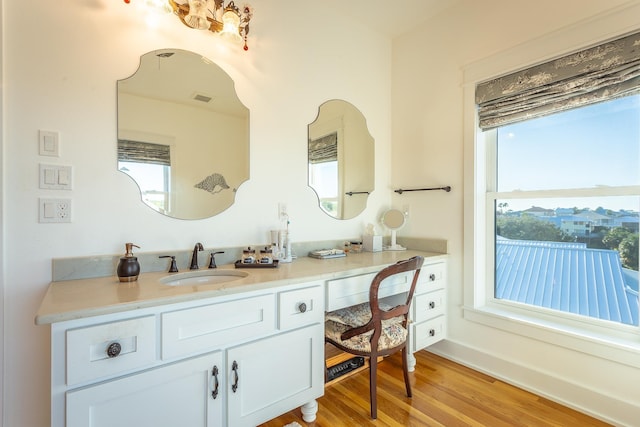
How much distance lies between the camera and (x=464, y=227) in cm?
222

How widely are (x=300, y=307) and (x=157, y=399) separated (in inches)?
25.6

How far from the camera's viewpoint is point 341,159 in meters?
2.41

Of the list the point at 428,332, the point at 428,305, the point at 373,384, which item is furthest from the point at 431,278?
the point at 373,384

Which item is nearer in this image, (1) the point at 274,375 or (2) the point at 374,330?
(1) the point at 274,375

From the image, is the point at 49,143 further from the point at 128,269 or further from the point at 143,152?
the point at 128,269

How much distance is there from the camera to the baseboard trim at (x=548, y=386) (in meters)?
1.58

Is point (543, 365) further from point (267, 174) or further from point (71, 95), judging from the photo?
point (71, 95)

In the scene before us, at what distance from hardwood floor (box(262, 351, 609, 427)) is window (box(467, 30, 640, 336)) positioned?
48 cm

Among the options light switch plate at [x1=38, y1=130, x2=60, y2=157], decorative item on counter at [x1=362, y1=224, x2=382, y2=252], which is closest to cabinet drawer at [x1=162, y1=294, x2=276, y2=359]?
light switch plate at [x1=38, y1=130, x2=60, y2=157]

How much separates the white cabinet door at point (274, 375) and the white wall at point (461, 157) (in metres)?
1.30

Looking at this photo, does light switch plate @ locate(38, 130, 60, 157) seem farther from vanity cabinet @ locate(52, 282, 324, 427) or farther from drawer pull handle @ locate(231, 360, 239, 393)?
drawer pull handle @ locate(231, 360, 239, 393)

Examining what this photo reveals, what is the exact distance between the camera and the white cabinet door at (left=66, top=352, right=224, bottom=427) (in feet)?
3.18

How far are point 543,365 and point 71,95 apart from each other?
2.96m

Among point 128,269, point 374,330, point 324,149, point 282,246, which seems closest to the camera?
point 128,269
